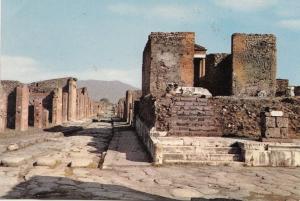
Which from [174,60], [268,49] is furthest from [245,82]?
[174,60]

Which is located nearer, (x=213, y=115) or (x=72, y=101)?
(x=213, y=115)

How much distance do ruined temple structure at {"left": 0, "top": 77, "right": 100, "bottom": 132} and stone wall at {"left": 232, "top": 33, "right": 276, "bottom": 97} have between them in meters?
10.4

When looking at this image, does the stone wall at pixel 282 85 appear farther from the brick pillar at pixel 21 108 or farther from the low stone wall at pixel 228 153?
the low stone wall at pixel 228 153

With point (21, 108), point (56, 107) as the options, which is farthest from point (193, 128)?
point (56, 107)

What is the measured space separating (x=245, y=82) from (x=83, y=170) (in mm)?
14441

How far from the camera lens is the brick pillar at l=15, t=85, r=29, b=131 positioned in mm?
18578

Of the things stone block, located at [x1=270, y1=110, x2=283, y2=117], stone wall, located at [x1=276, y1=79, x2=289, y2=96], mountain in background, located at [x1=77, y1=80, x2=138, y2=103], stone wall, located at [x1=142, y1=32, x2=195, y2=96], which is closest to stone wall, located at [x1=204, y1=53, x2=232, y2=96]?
stone wall, located at [x1=142, y1=32, x2=195, y2=96]

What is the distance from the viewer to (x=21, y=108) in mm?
18828

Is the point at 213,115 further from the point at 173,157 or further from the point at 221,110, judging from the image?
the point at 173,157

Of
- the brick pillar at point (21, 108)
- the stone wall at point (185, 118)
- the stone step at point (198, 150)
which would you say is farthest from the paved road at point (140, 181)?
the brick pillar at point (21, 108)

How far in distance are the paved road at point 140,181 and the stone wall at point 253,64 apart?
12056 millimetres

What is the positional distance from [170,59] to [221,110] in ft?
24.2

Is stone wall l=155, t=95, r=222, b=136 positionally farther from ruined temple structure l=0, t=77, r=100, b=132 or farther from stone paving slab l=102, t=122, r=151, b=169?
ruined temple structure l=0, t=77, r=100, b=132

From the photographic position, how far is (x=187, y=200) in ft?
17.3
